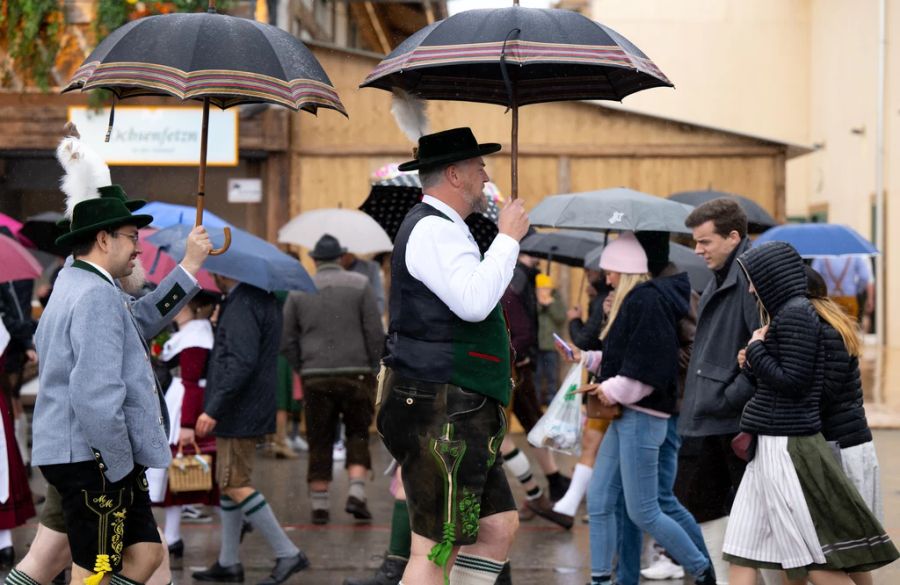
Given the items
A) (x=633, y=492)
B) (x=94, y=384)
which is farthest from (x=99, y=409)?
(x=633, y=492)

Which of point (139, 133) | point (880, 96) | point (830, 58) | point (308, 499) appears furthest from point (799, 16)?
point (308, 499)

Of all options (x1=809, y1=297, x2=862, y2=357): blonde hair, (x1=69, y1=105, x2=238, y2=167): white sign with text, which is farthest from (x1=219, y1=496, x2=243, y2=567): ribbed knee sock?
(x1=69, y1=105, x2=238, y2=167): white sign with text

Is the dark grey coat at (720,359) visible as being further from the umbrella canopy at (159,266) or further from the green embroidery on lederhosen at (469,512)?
the umbrella canopy at (159,266)

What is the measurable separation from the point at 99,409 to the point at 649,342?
2.83 m

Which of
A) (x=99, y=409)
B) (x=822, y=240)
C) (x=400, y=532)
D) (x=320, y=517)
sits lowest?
(x=320, y=517)

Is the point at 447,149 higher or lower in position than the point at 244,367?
higher

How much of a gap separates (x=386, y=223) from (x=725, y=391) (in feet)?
8.57

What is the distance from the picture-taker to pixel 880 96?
71.6 feet

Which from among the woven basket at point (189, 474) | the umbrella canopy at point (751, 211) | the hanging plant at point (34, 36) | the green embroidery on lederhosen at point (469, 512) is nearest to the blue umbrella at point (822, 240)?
the umbrella canopy at point (751, 211)

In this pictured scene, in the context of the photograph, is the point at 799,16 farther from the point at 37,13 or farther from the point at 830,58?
the point at 37,13

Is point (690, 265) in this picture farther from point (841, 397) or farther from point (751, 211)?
point (841, 397)

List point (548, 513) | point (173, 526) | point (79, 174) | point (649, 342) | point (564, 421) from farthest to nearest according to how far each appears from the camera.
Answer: point (548, 513) < point (173, 526) < point (564, 421) < point (649, 342) < point (79, 174)

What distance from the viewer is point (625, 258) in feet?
21.5

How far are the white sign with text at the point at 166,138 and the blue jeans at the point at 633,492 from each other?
23.7ft
